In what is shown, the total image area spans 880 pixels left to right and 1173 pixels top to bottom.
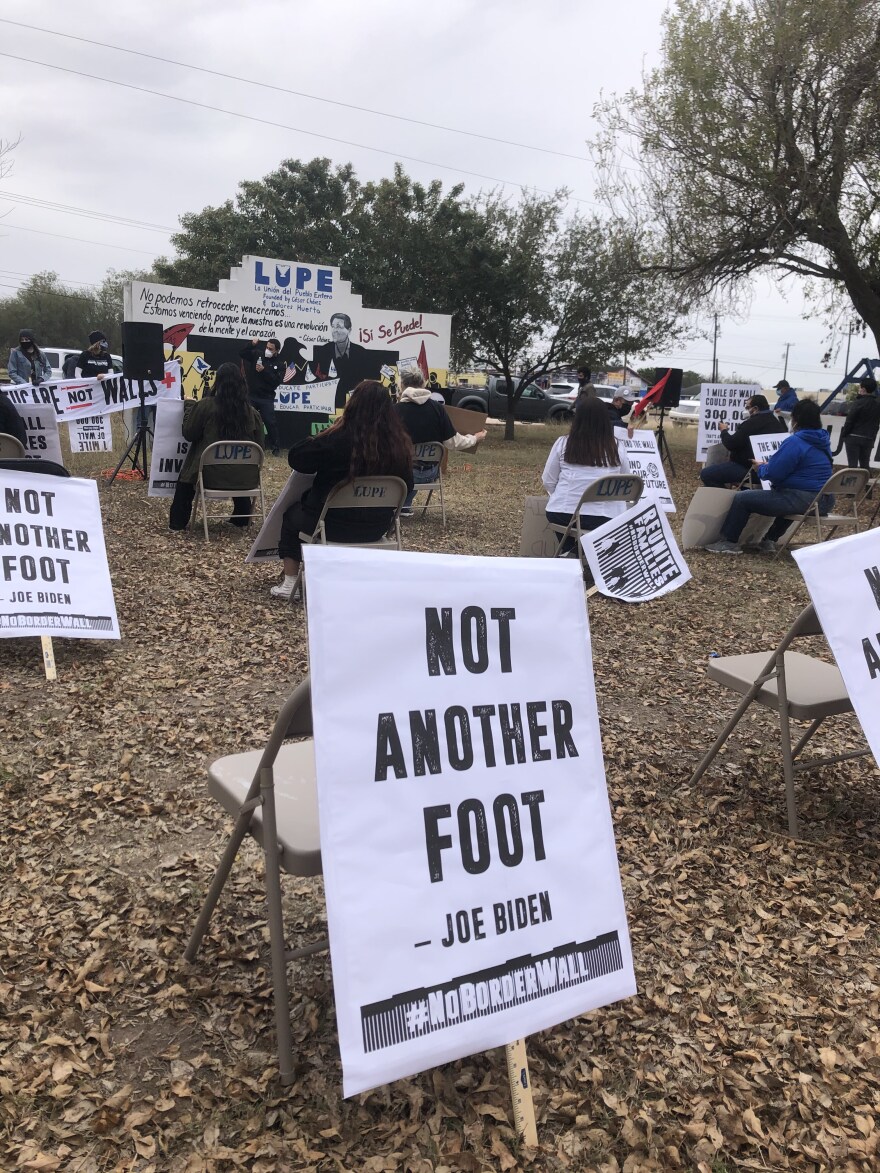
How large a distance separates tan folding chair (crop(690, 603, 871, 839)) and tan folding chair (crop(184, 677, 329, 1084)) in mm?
1644

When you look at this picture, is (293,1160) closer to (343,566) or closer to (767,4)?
(343,566)

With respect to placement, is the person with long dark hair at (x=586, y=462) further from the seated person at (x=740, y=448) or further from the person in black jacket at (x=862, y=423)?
the person in black jacket at (x=862, y=423)

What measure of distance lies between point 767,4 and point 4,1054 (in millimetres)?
16225

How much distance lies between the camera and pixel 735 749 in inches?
154

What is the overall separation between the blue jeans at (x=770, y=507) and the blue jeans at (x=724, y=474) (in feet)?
2.18

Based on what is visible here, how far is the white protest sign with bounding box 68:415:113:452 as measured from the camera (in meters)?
11.2

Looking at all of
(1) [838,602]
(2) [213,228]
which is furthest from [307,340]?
(2) [213,228]

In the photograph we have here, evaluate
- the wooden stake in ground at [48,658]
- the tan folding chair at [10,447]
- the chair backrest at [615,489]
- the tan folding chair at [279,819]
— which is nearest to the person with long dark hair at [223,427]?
the tan folding chair at [10,447]

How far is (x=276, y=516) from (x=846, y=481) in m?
4.94

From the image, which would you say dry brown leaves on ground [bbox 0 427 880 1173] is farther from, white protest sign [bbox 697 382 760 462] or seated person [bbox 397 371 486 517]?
white protest sign [bbox 697 382 760 462]

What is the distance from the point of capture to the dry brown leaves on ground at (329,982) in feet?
6.05

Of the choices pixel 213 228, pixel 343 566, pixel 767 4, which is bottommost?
pixel 343 566

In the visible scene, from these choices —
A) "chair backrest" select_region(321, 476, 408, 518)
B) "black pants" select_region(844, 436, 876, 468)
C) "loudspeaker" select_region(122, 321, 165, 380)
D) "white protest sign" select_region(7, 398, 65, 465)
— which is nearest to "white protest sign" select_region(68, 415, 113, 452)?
"loudspeaker" select_region(122, 321, 165, 380)

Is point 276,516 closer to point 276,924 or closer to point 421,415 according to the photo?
point 421,415
